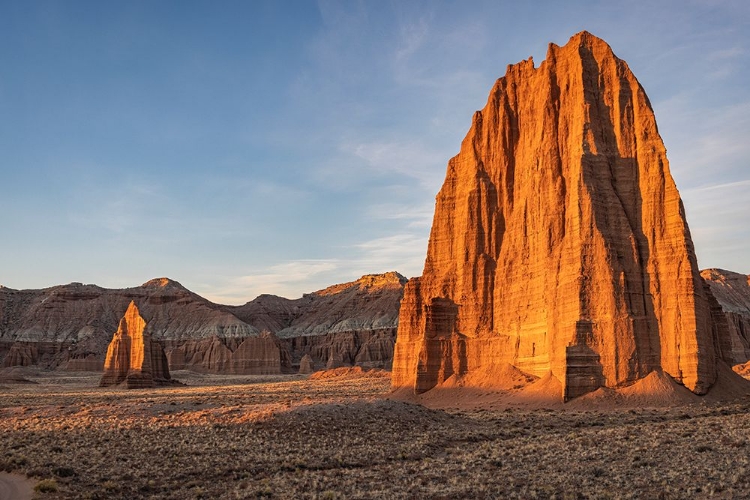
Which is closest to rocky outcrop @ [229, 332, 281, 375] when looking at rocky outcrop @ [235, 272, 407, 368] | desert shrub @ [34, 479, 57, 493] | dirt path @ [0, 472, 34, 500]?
rocky outcrop @ [235, 272, 407, 368]

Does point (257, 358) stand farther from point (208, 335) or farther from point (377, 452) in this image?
point (377, 452)

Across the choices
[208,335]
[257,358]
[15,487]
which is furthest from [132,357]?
[208,335]

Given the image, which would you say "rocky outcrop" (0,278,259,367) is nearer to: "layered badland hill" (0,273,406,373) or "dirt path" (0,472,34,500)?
"layered badland hill" (0,273,406,373)

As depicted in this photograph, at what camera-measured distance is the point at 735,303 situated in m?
142

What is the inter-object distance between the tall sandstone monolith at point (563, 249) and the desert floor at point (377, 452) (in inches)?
189

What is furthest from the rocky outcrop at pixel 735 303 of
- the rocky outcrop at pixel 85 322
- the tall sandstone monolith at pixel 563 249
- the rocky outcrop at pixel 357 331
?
the rocky outcrop at pixel 85 322

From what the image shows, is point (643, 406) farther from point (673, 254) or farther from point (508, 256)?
point (508, 256)

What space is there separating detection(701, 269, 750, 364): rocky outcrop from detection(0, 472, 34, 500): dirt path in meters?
113

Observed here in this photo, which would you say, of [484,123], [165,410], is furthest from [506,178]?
[165,410]

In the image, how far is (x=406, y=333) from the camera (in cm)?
5166

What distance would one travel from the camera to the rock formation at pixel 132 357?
8356cm

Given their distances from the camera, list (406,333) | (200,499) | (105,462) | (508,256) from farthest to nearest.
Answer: (406,333)
(508,256)
(105,462)
(200,499)

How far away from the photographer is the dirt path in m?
17.1

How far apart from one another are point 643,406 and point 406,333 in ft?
66.0
